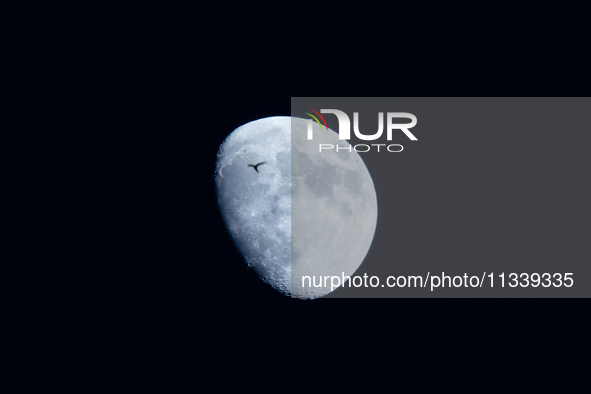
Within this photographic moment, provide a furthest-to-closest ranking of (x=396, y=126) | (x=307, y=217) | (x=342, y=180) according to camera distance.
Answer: (x=396, y=126) < (x=342, y=180) < (x=307, y=217)

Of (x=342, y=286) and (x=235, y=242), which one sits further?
(x=342, y=286)

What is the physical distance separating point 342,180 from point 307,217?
585mm

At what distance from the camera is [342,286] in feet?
11.6

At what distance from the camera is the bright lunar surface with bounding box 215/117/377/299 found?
304 cm

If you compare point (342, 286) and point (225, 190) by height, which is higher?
point (225, 190)

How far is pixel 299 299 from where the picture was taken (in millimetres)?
3529

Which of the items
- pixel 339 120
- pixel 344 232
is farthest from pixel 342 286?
pixel 339 120

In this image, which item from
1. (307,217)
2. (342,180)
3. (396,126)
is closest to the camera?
(307,217)

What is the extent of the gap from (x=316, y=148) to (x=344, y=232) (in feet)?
3.14

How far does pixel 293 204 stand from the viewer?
118 inches

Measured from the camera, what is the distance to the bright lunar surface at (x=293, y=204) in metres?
3.04

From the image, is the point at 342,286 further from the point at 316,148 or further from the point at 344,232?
the point at 316,148

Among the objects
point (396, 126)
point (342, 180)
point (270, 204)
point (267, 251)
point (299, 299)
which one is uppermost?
point (396, 126)

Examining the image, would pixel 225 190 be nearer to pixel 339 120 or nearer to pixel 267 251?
pixel 267 251
